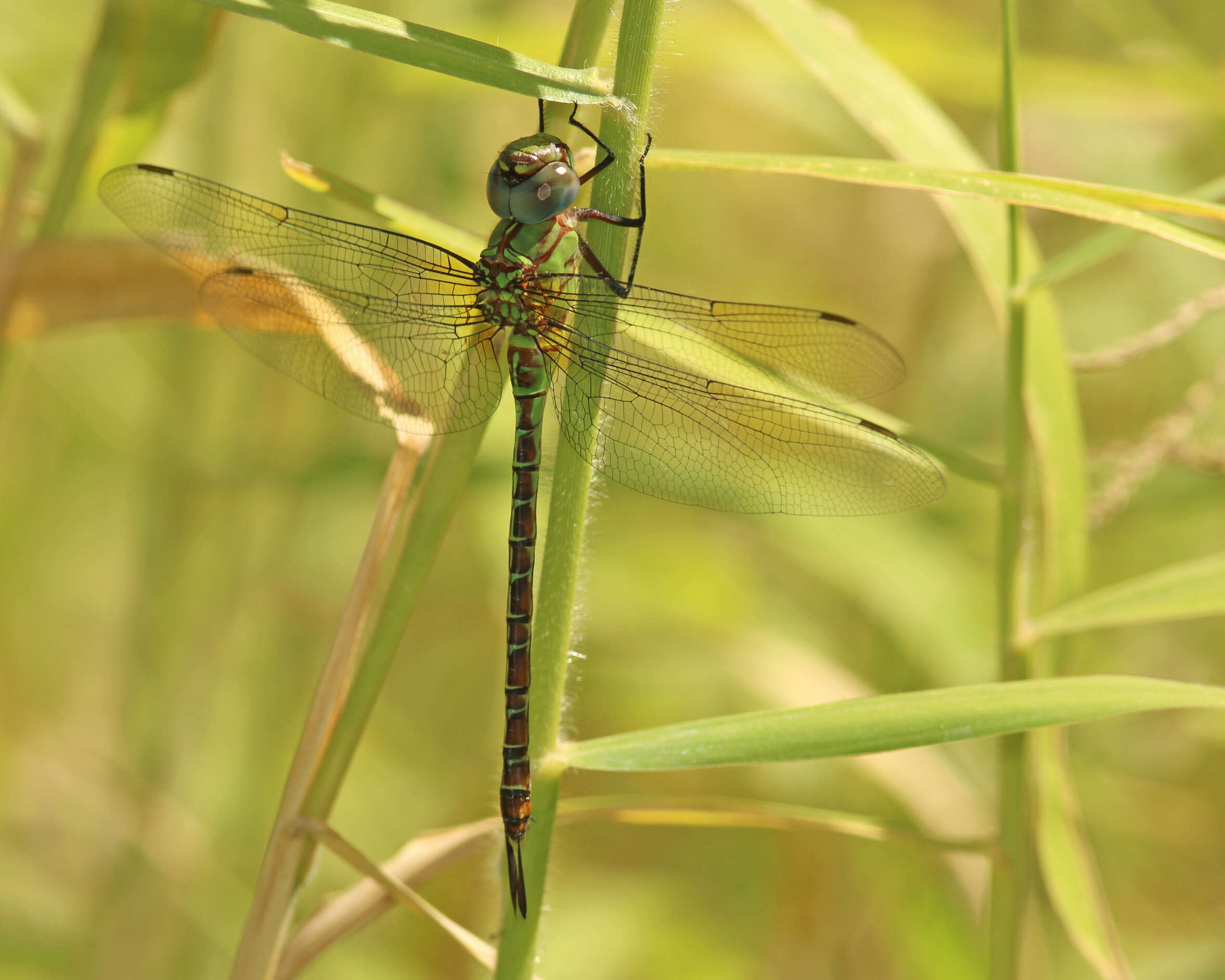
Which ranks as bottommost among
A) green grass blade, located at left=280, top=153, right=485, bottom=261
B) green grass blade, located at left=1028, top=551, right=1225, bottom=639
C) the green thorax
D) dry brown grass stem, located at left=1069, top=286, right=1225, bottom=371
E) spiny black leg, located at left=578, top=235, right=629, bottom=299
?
green grass blade, located at left=1028, top=551, right=1225, bottom=639

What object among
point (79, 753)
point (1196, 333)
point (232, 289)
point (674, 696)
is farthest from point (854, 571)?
point (79, 753)

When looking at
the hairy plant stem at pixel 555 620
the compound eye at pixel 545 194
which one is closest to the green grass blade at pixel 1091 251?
the hairy plant stem at pixel 555 620

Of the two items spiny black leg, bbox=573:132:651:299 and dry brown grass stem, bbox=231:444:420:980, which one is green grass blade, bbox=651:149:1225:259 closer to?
spiny black leg, bbox=573:132:651:299

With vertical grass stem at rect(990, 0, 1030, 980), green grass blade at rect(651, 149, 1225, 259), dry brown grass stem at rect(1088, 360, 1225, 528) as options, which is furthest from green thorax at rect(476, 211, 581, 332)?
dry brown grass stem at rect(1088, 360, 1225, 528)

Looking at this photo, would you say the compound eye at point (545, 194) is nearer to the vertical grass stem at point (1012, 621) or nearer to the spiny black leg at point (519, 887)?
the vertical grass stem at point (1012, 621)

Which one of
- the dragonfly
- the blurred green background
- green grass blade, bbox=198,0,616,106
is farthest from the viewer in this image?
the blurred green background

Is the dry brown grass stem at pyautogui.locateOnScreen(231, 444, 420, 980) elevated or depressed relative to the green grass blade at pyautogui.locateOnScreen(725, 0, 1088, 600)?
depressed

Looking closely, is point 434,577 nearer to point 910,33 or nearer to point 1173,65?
point 910,33

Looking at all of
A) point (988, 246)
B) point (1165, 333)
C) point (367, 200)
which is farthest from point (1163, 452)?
point (367, 200)
